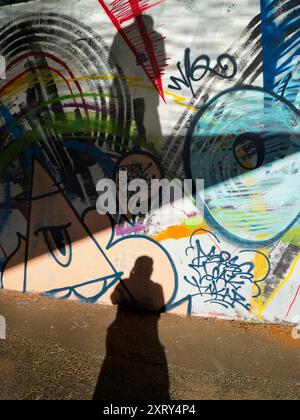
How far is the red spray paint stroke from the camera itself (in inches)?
177

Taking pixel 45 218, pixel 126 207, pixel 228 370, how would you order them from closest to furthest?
pixel 228 370, pixel 126 207, pixel 45 218

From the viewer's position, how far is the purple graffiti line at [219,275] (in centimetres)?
459

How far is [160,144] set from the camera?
15.2ft

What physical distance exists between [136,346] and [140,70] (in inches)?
131

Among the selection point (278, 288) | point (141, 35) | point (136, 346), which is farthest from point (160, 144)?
point (136, 346)

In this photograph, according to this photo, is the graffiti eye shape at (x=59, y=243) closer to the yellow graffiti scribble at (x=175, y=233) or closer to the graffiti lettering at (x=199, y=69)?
the yellow graffiti scribble at (x=175, y=233)

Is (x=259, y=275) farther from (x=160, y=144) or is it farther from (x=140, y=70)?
(x=140, y=70)

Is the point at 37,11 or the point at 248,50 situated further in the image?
Result: the point at 37,11

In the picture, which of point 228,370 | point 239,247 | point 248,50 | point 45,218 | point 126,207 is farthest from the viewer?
point 45,218

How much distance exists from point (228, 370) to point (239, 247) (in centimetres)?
145
